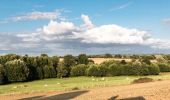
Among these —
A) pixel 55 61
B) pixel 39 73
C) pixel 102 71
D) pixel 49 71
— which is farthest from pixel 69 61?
pixel 102 71

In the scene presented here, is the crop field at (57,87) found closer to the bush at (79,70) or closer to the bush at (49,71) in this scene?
the bush at (79,70)

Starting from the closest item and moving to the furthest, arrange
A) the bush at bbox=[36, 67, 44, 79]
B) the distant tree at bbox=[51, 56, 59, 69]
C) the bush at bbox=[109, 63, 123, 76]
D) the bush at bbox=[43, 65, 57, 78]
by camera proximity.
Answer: the bush at bbox=[109, 63, 123, 76] < the bush at bbox=[36, 67, 44, 79] < the bush at bbox=[43, 65, 57, 78] < the distant tree at bbox=[51, 56, 59, 69]

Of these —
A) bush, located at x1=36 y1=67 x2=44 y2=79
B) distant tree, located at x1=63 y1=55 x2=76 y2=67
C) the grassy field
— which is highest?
distant tree, located at x1=63 y1=55 x2=76 y2=67

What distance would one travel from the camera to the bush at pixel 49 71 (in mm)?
100375

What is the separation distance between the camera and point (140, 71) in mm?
93875

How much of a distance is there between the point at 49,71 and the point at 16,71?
10609 millimetres

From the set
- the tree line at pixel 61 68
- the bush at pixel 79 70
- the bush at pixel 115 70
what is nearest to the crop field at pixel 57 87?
the tree line at pixel 61 68

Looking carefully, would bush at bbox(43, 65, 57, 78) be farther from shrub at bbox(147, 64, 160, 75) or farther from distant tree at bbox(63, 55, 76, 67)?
shrub at bbox(147, 64, 160, 75)

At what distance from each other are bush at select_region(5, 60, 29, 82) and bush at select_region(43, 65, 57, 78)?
6168mm

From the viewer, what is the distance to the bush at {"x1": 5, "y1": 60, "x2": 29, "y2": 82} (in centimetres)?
9262

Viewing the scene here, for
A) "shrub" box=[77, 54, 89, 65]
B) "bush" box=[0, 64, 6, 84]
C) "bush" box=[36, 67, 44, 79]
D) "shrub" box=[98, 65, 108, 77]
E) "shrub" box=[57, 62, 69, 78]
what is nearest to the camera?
"bush" box=[0, 64, 6, 84]

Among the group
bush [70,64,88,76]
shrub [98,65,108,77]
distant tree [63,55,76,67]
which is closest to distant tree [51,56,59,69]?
distant tree [63,55,76,67]

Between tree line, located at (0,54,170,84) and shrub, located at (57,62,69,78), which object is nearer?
tree line, located at (0,54,170,84)

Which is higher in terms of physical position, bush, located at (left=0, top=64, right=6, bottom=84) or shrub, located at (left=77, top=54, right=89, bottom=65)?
shrub, located at (left=77, top=54, right=89, bottom=65)
